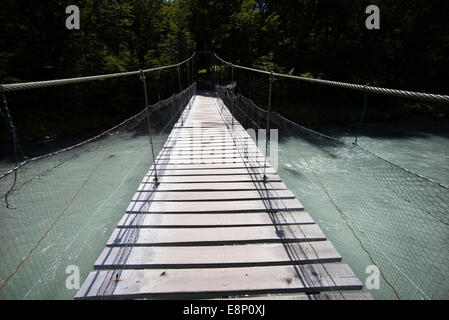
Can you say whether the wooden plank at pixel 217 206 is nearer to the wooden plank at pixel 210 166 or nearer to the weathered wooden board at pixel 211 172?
the weathered wooden board at pixel 211 172

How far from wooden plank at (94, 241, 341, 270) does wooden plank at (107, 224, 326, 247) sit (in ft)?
0.13

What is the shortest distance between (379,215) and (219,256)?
3.38 meters

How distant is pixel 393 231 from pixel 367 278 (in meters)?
1.40

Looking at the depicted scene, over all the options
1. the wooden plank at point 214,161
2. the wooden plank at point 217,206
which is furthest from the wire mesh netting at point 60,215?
the wooden plank at point 214,161

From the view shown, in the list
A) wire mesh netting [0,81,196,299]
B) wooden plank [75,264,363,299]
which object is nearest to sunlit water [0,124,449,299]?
wire mesh netting [0,81,196,299]

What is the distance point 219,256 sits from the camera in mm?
1375

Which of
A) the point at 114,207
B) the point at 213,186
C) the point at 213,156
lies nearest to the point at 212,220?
the point at 213,186

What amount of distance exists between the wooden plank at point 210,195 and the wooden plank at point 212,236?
381 millimetres

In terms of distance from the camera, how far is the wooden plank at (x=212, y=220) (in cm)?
162

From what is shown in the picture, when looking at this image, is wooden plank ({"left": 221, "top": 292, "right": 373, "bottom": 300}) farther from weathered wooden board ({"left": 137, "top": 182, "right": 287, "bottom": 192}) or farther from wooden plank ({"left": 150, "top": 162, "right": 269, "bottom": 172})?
wooden plank ({"left": 150, "top": 162, "right": 269, "bottom": 172})

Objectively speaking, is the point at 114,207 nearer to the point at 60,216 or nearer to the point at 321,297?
the point at 60,216

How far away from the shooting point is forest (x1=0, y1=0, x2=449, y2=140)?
8.87 meters

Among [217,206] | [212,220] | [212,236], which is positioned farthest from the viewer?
[217,206]
